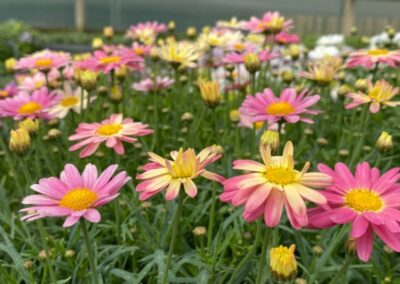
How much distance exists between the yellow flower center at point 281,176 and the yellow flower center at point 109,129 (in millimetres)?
500

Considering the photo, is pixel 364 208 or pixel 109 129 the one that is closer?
pixel 364 208

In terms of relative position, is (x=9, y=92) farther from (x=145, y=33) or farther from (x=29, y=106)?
(x=145, y=33)

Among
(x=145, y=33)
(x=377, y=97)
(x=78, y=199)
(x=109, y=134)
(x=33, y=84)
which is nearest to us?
(x=78, y=199)

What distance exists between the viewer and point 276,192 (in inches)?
31.3

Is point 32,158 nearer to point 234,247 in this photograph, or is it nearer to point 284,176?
point 234,247

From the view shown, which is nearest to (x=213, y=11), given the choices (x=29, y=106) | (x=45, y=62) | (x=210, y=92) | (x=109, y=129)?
(x=45, y=62)

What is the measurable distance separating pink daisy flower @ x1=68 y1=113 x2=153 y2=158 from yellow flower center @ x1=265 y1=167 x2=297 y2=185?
0.41 metres

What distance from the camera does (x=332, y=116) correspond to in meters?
2.06

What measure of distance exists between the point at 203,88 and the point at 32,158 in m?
0.75

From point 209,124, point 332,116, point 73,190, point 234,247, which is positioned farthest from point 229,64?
point 73,190

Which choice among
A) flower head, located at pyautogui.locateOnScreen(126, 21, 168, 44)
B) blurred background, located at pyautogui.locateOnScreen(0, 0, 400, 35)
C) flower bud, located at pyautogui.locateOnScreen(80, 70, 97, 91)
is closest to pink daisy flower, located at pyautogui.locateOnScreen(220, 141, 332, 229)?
flower bud, located at pyautogui.locateOnScreen(80, 70, 97, 91)

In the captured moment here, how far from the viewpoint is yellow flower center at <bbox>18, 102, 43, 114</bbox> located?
149cm

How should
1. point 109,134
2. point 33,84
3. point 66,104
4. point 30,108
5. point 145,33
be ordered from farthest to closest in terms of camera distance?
point 145,33 → point 33,84 → point 66,104 → point 30,108 → point 109,134

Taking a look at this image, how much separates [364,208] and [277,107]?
0.48 meters
